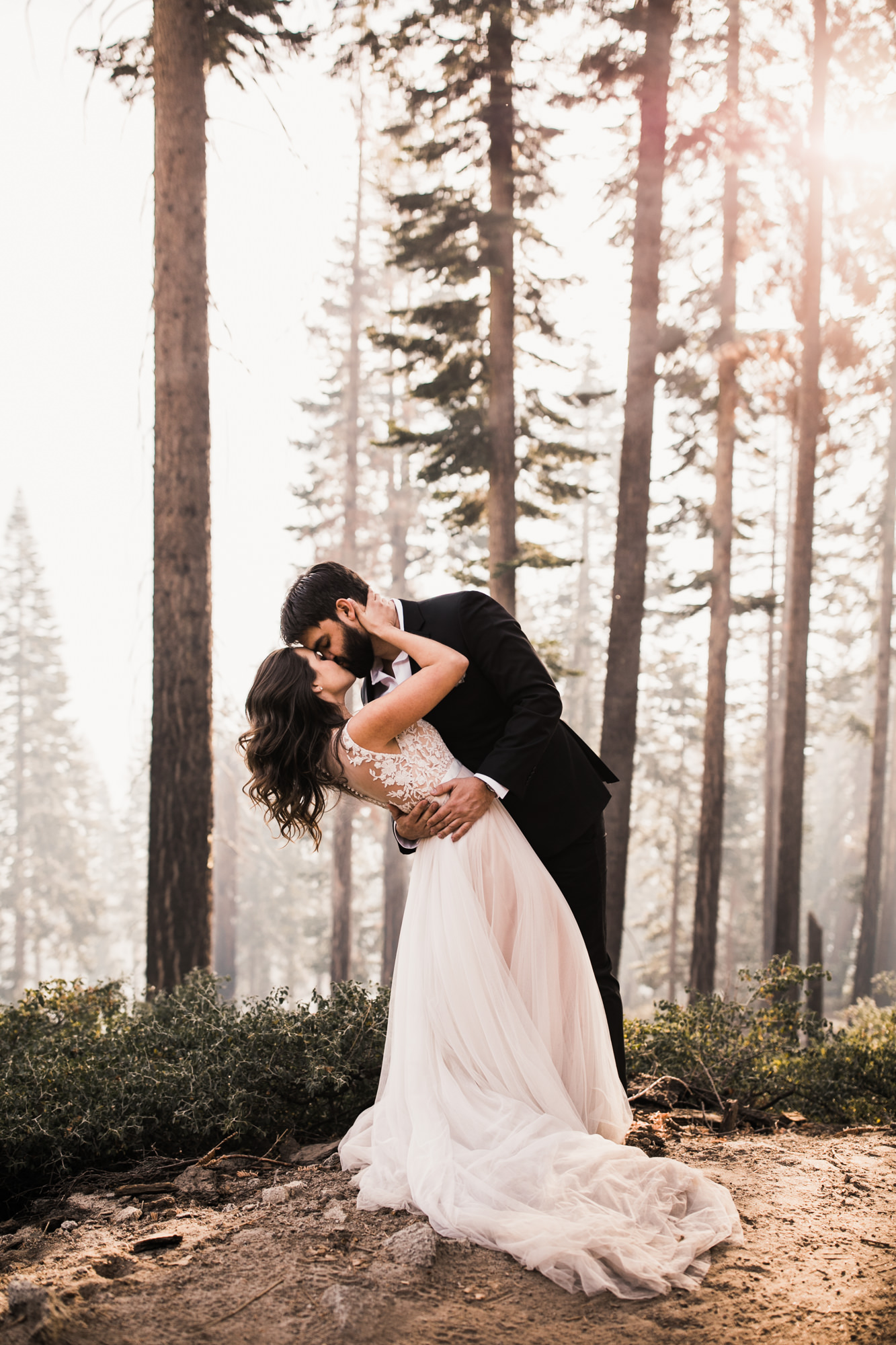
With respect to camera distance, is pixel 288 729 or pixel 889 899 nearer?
pixel 288 729

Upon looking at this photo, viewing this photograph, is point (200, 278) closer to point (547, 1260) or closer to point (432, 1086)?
point (432, 1086)

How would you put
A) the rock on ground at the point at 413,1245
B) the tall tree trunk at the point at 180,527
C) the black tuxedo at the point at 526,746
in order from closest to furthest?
the rock on ground at the point at 413,1245, the black tuxedo at the point at 526,746, the tall tree trunk at the point at 180,527

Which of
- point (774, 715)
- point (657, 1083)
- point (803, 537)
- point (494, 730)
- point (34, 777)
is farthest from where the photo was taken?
point (34, 777)

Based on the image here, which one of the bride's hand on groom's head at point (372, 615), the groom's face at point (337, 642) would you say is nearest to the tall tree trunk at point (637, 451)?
the bride's hand on groom's head at point (372, 615)

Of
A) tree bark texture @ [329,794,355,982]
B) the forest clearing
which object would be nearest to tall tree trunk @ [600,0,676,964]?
the forest clearing

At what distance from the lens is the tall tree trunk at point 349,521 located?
22969 millimetres

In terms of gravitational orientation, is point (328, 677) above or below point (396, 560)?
below

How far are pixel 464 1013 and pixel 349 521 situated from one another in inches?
879

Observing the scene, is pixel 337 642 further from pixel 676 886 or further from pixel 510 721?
pixel 676 886

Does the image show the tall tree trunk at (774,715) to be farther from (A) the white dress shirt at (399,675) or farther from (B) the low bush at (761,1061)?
(A) the white dress shirt at (399,675)

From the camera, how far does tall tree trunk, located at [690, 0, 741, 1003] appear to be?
50.8ft

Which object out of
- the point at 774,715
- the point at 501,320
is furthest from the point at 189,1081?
the point at 774,715

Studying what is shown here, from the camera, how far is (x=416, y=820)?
150 inches

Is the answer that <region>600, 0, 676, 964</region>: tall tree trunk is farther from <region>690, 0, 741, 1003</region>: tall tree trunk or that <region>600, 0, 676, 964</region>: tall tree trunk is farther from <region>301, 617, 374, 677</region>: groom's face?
<region>301, 617, 374, 677</region>: groom's face
